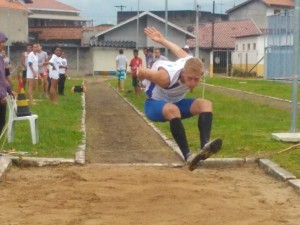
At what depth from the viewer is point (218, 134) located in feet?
49.8

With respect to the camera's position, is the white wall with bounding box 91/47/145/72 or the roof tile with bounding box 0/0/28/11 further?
the white wall with bounding box 91/47/145/72

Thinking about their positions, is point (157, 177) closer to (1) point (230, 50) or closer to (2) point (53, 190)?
(2) point (53, 190)

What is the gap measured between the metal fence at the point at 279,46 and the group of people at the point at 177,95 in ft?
107

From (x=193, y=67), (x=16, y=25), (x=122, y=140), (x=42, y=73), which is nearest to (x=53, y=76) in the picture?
(x=42, y=73)

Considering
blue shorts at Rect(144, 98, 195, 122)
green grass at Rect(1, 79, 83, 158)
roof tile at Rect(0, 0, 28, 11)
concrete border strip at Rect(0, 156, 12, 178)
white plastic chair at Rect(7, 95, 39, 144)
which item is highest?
roof tile at Rect(0, 0, 28, 11)

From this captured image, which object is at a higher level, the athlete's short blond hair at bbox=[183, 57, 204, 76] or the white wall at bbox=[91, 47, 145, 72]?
the athlete's short blond hair at bbox=[183, 57, 204, 76]

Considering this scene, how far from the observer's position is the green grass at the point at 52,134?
1293 centimetres

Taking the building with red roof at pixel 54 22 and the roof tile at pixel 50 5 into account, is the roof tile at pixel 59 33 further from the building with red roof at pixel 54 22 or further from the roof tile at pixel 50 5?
the roof tile at pixel 50 5

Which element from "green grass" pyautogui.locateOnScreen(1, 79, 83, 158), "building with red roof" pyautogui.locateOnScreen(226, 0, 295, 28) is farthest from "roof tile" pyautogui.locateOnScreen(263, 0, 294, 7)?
"green grass" pyautogui.locateOnScreen(1, 79, 83, 158)

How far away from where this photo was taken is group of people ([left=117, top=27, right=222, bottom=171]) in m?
9.17

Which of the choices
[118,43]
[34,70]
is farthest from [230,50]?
[34,70]

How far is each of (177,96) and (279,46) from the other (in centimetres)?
3613

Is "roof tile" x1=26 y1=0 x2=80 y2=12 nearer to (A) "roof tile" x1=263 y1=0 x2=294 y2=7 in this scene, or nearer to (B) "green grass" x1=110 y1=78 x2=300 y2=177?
(A) "roof tile" x1=263 y1=0 x2=294 y2=7

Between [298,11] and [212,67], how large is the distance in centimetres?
5569
